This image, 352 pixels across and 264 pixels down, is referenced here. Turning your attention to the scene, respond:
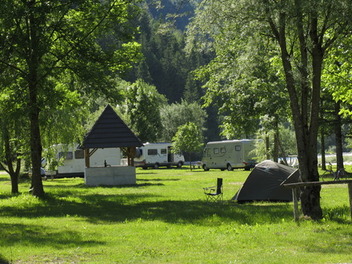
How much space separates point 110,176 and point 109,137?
2178mm

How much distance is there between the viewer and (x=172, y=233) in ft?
45.3

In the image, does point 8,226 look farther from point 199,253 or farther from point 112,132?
point 112,132

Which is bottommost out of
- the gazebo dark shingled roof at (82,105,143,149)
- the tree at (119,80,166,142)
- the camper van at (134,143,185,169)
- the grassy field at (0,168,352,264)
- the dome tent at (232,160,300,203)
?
the grassy field at (0,168,352,264)

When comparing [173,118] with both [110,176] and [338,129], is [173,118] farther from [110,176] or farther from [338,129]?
[110,176]

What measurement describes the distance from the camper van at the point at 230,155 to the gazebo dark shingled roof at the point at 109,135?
849 inches

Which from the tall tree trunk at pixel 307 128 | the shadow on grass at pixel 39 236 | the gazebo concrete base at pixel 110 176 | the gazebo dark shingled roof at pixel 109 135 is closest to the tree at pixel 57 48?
the shadow on grass at pixel 39 236

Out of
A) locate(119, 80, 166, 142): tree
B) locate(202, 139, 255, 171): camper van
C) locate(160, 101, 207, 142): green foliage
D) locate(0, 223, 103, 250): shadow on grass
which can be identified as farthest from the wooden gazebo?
locate(160, 101, 207, 142): green foliage

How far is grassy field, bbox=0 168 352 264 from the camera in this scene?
1052 cm

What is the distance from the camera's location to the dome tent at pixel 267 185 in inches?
840

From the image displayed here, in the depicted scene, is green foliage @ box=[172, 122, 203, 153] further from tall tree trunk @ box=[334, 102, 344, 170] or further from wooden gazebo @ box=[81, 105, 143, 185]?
wooden gazebo @ box=[81, 105, 143, 185]

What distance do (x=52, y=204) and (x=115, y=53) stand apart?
6.27 meters

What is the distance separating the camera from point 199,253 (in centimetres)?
1080

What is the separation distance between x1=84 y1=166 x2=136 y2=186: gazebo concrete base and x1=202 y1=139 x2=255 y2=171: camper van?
2164 centimetres

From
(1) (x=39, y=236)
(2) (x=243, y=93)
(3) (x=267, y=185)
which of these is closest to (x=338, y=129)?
(2) (x=243, y=93)
